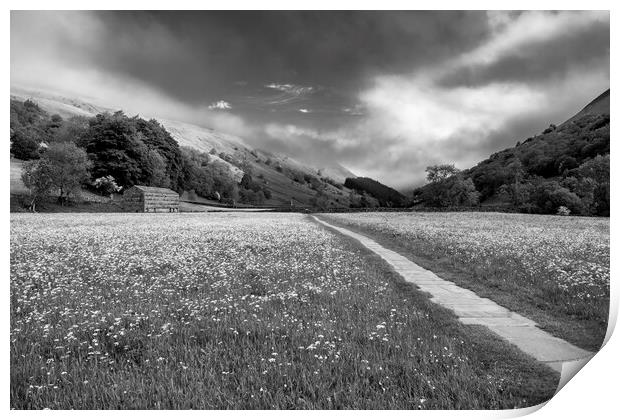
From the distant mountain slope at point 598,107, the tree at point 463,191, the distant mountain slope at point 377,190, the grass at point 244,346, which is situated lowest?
the grass at point 244,346

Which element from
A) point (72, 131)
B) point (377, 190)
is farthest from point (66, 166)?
point (377, 190)

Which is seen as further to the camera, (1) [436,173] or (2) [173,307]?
(1) [436,173]

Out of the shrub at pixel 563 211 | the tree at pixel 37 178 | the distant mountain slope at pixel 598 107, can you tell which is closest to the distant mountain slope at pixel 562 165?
the distant mountain slope at pixel 598 107

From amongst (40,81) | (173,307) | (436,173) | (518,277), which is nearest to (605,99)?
(436,173)

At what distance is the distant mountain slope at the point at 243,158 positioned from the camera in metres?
7.05

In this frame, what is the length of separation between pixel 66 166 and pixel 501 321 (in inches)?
327

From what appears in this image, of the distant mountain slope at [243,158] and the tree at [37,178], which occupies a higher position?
the distant mountain slope at [243,158]

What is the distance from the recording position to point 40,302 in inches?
276

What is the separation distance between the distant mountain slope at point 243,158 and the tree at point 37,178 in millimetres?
977

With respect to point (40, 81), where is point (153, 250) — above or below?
below

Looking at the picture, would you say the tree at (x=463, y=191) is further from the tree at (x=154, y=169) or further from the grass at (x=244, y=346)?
the tree at (x=154, y=169)
